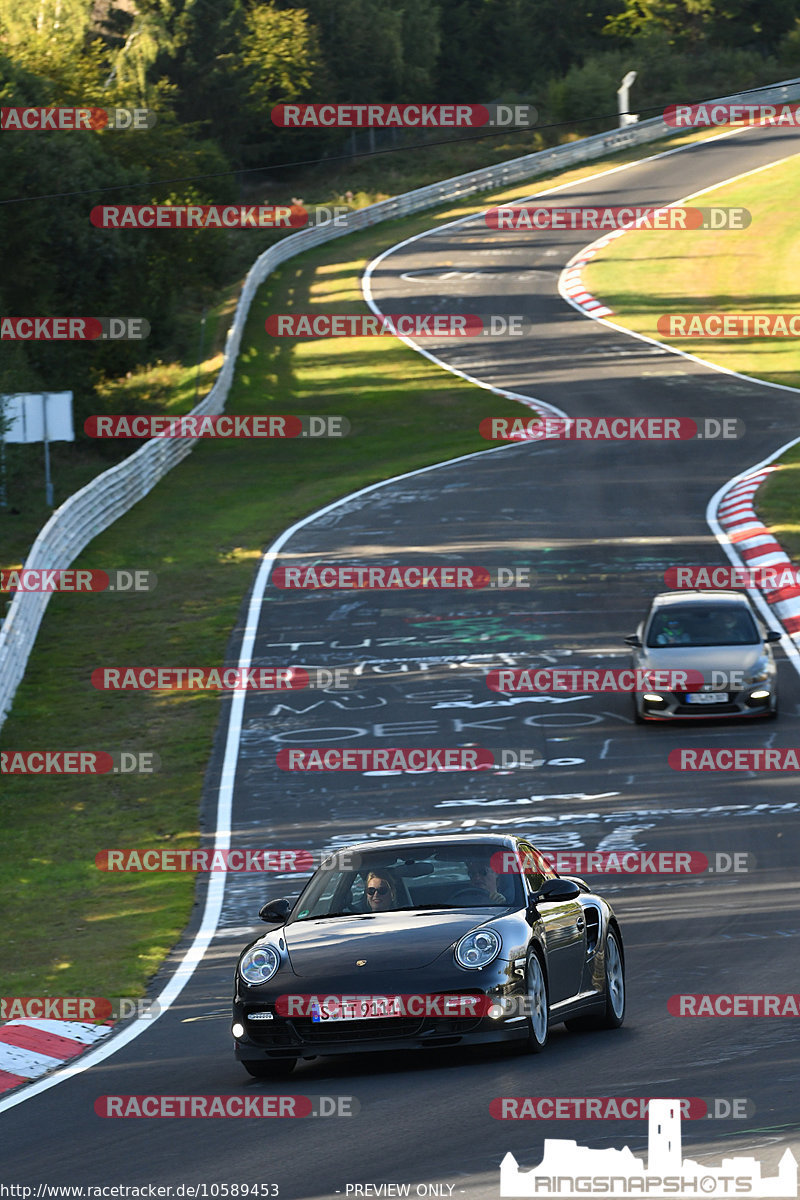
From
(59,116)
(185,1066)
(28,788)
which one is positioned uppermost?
(59,116)

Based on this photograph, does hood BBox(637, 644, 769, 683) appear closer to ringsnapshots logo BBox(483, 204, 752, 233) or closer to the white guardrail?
the white guardrail

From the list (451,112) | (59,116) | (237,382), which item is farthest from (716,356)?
(451,112)

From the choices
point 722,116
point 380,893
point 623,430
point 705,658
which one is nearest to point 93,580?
point 705,658

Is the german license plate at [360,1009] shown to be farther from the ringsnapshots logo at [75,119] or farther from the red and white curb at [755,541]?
the ringsnapshots logo at [75,119]

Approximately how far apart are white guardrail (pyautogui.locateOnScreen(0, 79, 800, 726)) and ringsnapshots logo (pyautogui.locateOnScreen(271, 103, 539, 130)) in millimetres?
9292

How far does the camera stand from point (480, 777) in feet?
64.0

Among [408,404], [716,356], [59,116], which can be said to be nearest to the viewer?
[408,404]

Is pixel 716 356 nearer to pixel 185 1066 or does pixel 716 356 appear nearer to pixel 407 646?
pixel 407 646

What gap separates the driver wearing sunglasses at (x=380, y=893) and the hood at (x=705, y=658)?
11.4m

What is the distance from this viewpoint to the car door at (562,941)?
396 inches

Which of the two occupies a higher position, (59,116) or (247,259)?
(59,116)

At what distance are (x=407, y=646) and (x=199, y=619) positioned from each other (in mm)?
4184

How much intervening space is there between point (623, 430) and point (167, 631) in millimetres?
16234

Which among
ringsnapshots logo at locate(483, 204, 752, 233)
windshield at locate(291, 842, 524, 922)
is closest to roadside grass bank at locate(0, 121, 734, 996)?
windshield at locate(291, 842, 524, 922)
